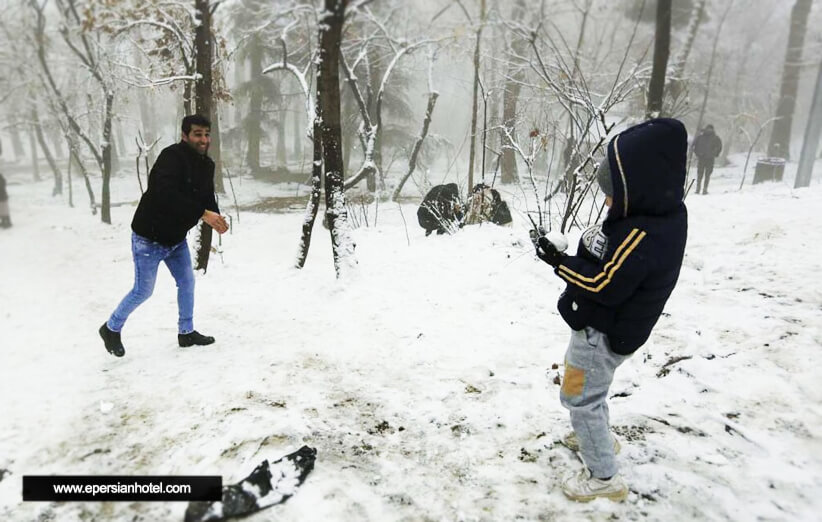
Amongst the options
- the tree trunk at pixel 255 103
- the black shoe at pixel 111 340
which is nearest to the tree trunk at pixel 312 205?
the black shoe at pixel 111 340

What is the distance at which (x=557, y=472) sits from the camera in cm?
250

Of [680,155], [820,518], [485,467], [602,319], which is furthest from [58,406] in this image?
[820,518]

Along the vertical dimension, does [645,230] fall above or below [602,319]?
above

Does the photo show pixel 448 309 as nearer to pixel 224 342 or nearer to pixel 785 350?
pixel 224 342

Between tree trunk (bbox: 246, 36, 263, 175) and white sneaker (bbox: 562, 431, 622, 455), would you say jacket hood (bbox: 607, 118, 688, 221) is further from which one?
tree trunk (bbox: 246, 36, 263, 175)

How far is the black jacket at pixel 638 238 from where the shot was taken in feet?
6.27

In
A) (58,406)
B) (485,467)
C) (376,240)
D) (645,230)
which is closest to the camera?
(645,230)

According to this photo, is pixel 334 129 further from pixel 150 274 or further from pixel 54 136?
pixel 54 136

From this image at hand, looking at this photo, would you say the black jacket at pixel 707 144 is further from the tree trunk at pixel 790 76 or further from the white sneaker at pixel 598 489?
the white sneaker at pixel 598 489

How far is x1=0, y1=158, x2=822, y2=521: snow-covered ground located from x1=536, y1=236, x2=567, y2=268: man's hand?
120 cm

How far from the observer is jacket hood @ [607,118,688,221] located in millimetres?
1903

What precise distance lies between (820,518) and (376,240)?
625cm

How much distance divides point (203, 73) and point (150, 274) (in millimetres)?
3908

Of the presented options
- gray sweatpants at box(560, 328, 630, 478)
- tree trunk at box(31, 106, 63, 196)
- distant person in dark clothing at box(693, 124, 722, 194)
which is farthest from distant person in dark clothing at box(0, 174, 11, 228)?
distant person in dark clothing at box(693, 124, 722, 194)
